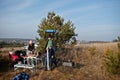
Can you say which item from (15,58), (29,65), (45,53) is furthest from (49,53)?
(15,58)

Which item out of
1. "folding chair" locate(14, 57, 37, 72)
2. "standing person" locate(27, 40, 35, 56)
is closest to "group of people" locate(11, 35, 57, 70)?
"standing person" locate(27, 40, 35, 56)

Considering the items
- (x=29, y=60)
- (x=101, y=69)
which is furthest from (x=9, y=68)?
(x=101, y=69)

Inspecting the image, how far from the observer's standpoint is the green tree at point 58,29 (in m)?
19.6

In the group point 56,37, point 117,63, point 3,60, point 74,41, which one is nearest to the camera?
point 117,63

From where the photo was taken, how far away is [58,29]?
20.0 meters

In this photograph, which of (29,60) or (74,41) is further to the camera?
(74,41)

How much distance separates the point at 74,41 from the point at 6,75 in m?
9.92

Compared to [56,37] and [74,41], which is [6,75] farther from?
[74,41]

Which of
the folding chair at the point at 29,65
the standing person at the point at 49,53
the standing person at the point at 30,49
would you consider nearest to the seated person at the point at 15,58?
the standing person at the point at 30,49

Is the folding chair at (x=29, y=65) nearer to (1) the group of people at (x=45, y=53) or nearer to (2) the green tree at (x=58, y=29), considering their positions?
(1) the group of people at (x=45, y=53)

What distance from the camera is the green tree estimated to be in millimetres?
19567

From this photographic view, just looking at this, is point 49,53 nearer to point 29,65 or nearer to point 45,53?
point 45,53

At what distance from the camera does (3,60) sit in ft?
50.2

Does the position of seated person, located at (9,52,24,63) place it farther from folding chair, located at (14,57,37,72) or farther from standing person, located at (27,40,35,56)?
folding chair, located at (14,57,37,72)
